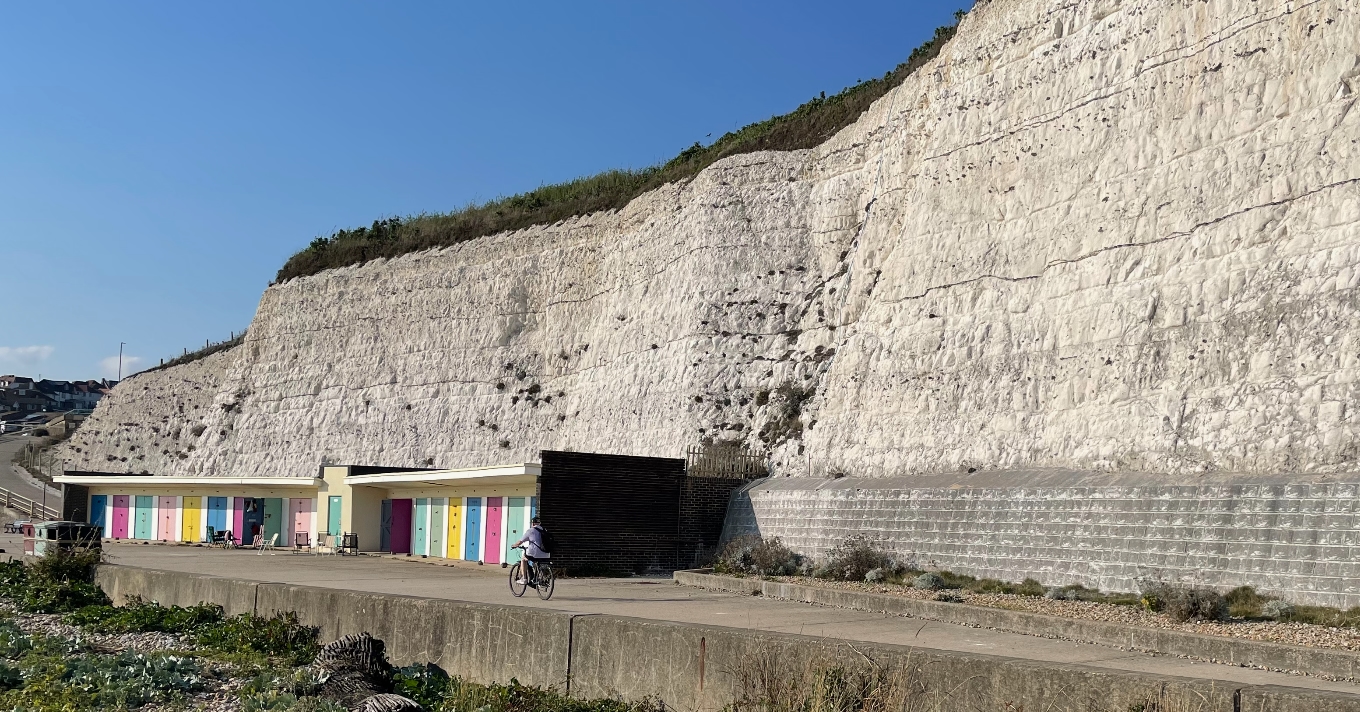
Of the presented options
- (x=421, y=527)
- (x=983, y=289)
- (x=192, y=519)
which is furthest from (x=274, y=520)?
(x=983, y=289)

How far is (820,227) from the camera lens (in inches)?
1357

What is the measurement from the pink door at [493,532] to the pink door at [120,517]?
21.3 m

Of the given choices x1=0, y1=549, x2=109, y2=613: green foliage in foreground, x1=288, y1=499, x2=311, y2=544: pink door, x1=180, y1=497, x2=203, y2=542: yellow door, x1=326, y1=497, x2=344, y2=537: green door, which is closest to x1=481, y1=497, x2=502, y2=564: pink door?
x1=326, y1=497, x2=344, y2=537: green door

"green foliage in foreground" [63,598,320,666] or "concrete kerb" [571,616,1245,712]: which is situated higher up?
"concrete kerb" [571,616,1245,712]

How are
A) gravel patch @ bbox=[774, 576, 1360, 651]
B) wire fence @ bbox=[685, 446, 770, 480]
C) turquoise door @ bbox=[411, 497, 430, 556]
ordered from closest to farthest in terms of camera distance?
gravel patch @ bbox=[774, 576, 1360, 651]
wire fence @ bbox=[685, 446, 770, 480]
turquoise door @ bbox=[411, 497, 430, 556]

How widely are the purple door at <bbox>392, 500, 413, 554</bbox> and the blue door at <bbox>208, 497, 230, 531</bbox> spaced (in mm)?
8982

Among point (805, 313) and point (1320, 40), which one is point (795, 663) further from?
point (805, 313)

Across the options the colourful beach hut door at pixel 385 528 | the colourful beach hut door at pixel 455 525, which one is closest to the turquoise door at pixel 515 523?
the colourful beach hut door at pixel 455 525

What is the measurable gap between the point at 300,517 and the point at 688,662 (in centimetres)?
3180

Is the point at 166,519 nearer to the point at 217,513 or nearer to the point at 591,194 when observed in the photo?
the point at 217,513

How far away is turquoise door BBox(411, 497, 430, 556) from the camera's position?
32.2m

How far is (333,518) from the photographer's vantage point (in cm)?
3516

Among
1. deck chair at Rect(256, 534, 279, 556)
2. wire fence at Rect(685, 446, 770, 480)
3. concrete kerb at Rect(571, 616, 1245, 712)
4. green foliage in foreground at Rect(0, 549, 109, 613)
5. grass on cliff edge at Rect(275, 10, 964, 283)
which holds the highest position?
grass on cliff edge at Rect(275, 10, 964, 283)

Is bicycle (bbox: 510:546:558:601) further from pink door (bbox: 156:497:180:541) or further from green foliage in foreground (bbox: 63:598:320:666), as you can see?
pink door (bbox: 156:497:180:541)
